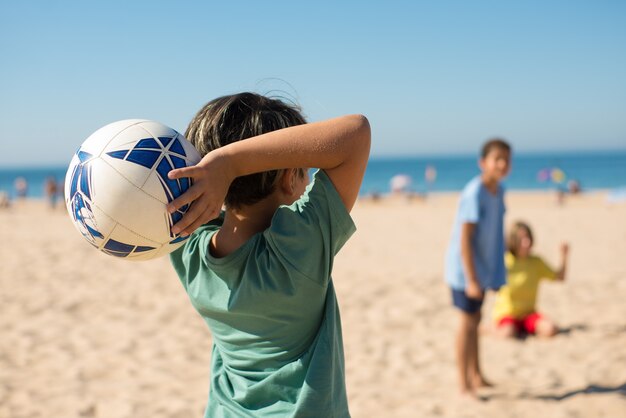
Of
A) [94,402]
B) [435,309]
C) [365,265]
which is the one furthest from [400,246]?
[94,402]

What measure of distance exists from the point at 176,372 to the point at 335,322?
3.52 meters

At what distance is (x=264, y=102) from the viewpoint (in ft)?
5.06

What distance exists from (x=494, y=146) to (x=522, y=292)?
7.60ft

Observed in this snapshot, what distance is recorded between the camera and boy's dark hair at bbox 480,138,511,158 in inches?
167

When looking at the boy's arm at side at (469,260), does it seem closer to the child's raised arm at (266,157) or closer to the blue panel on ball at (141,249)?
the child's raised arm at (266,157)

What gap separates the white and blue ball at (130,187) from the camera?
137cm

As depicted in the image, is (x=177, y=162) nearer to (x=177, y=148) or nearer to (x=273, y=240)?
(x=177, y=148)

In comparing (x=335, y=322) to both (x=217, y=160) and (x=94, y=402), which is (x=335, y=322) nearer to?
(x=217, y=160)

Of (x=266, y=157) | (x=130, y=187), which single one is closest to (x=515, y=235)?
(x=266, y=157)

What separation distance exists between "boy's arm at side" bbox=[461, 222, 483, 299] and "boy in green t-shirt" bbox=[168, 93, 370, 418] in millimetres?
2636

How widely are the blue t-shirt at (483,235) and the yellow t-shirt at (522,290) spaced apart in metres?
1.81

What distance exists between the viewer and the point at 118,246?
146 centimetres

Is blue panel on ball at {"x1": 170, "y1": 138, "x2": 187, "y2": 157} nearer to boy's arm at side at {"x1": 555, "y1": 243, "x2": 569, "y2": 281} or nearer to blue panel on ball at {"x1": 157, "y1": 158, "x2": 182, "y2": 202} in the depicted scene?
blue panel on ball at {"x1": 157, "y1": 158, "x2": 182, "y2": 202}

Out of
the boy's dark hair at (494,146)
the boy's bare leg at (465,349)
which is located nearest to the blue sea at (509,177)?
the boy's dark hair at (494,146)
